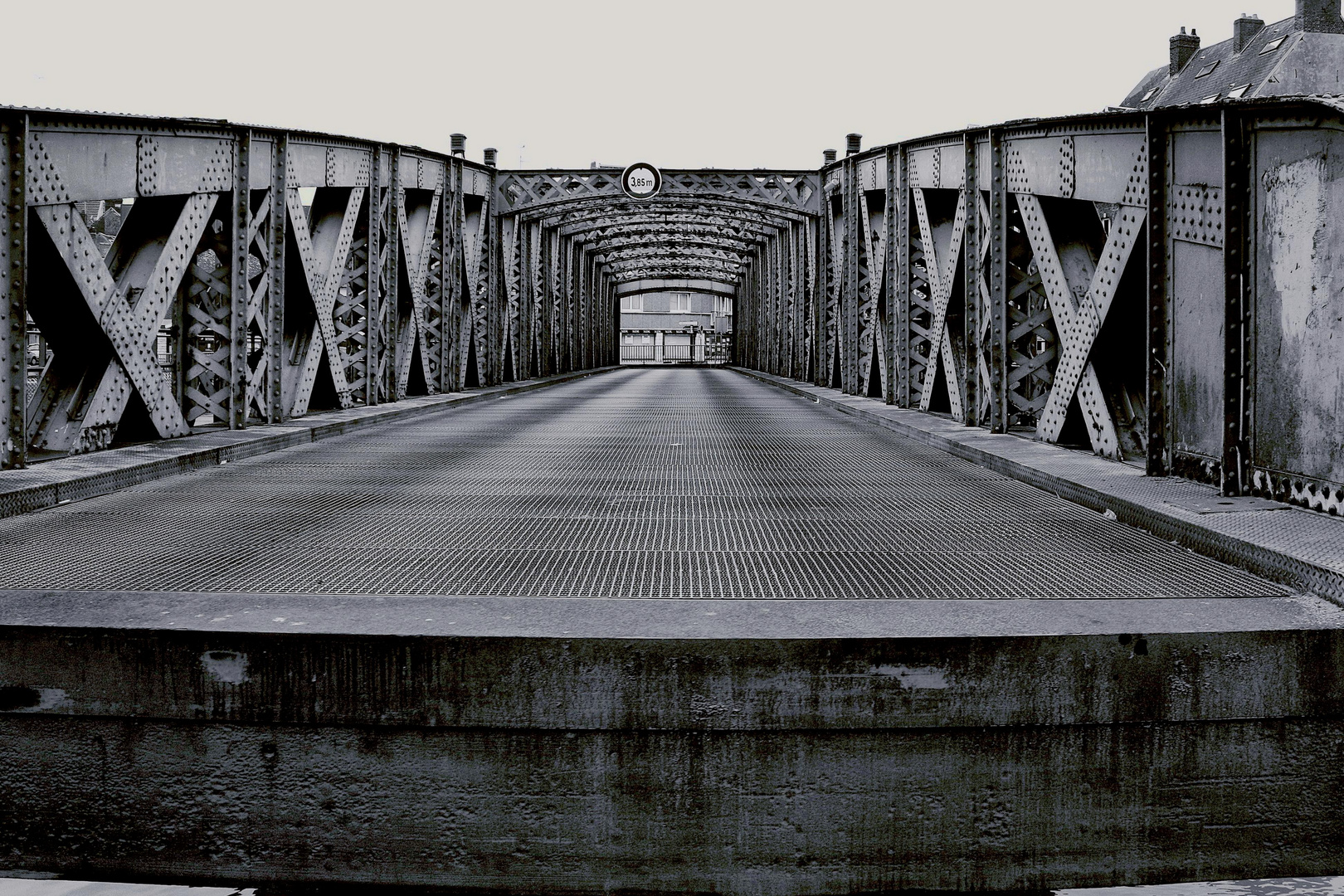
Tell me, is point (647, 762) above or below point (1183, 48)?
below

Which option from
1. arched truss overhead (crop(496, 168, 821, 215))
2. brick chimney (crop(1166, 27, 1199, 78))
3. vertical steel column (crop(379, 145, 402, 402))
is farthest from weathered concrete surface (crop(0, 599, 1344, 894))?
brick chimney (crop(1166, 27, 1199, 78))

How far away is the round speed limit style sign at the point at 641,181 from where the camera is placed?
26141mm

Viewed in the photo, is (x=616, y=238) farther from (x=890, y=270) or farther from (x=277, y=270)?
(x=277, y=270)

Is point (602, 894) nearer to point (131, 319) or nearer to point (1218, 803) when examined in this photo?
point (1218, 803)

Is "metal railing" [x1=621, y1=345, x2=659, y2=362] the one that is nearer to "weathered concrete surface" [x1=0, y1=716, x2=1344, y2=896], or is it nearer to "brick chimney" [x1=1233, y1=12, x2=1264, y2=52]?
"brick chimney" [x1=1233, y1=12, x2=1264, y2=52]

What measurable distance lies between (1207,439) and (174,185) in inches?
282

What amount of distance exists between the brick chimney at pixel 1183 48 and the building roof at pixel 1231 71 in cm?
32

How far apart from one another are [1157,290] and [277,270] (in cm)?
771

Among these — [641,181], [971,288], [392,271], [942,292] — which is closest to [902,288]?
[942,292]

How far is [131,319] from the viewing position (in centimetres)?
814

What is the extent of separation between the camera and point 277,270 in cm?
1088

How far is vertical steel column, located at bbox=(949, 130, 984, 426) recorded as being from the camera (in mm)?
10633

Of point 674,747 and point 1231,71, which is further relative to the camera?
point 1231,71

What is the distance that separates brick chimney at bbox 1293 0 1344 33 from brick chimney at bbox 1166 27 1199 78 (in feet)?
28.2
